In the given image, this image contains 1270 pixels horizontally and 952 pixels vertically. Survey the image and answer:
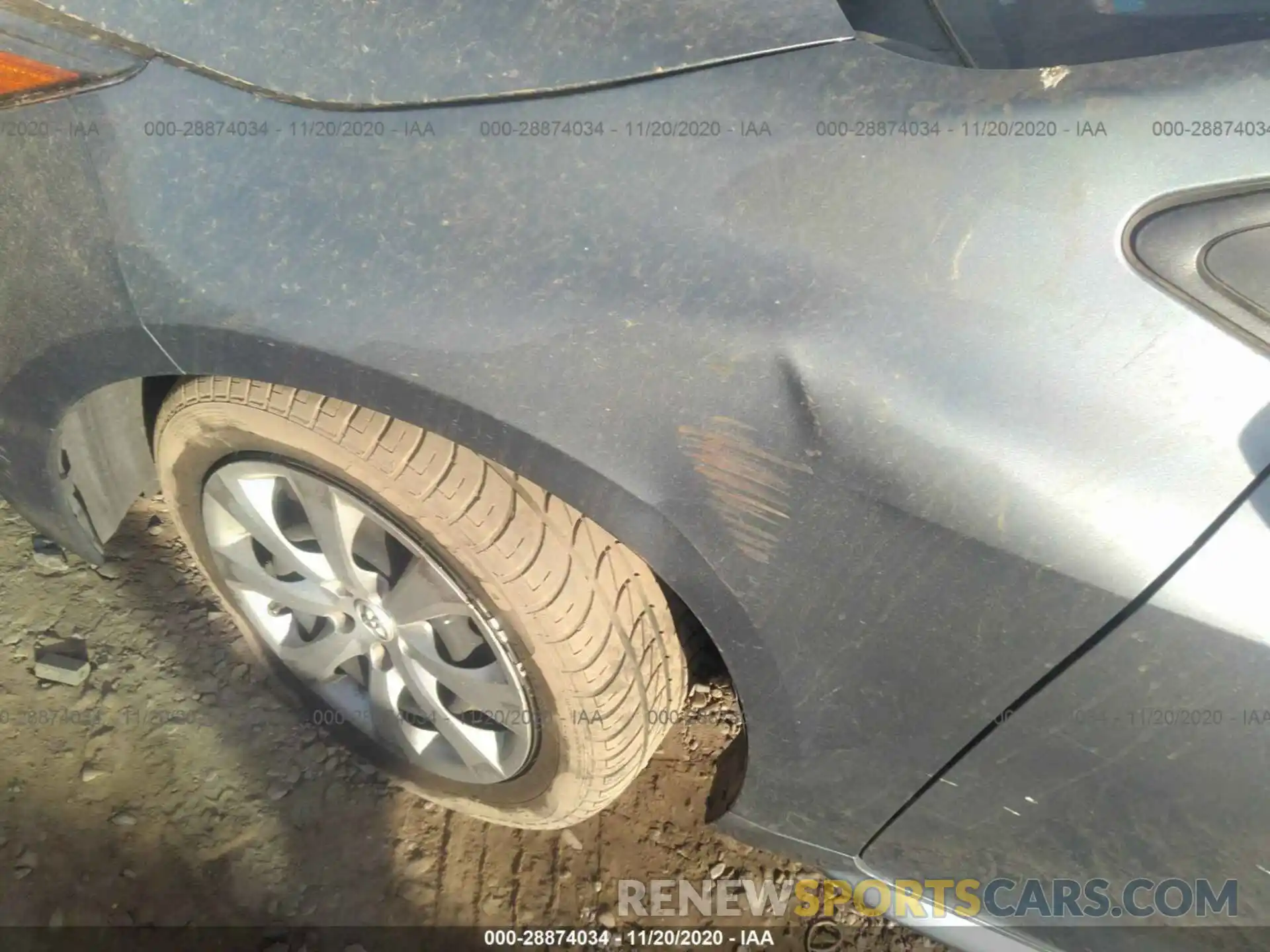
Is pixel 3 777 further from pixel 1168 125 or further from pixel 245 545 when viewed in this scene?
pixel 1168 125

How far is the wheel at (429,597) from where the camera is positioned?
4.53 ft

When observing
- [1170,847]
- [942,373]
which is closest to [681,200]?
[942,373]

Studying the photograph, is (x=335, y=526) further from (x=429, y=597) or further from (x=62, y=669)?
(x=62, y=669)

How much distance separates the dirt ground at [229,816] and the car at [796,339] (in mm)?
680

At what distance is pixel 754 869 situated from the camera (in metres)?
2.03

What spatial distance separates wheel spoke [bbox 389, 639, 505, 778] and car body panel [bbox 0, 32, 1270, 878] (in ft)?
2.11

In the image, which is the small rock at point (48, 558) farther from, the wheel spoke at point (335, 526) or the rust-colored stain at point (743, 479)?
the rust-colored stain at point (743, 479)

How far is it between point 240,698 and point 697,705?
3.48ft

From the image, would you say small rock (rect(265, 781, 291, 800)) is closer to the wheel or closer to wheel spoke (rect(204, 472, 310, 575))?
the wheel

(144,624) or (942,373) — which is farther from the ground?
(942,373)

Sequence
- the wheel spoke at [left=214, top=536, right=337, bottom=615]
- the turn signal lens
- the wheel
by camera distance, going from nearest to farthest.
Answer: the turn signal lens, the wheel, the wheel spoke at [left=214, top=536, right=337, bottom=615]

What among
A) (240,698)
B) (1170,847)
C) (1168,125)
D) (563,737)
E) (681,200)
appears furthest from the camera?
(240,698)

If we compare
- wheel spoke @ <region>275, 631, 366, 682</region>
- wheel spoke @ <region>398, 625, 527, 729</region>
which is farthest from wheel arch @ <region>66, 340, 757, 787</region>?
wheel spoke @ <region>275, 631, 366, 682</region>

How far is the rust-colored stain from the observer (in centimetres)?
114
